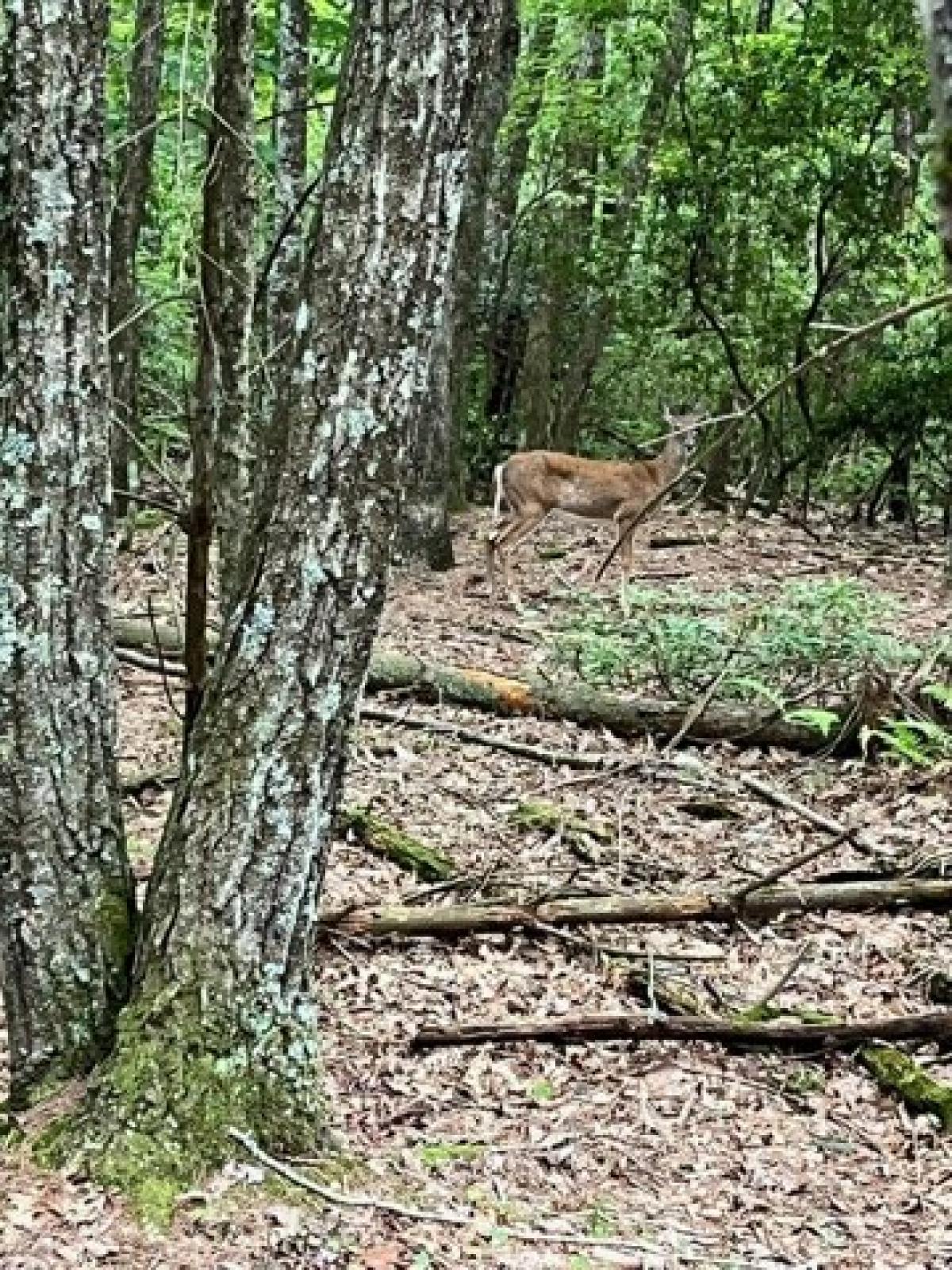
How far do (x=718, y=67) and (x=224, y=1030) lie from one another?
12.8 metres

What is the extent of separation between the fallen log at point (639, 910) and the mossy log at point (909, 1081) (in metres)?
1.01

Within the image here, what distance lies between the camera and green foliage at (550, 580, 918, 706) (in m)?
9.52

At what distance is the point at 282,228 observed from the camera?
452 cm

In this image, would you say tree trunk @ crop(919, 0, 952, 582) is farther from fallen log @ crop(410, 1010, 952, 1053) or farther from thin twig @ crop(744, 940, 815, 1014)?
thin twig @ crop(744, 940, 815, 1014)

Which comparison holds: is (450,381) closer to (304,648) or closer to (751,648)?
(751,648)

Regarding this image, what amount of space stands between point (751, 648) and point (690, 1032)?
4.51m

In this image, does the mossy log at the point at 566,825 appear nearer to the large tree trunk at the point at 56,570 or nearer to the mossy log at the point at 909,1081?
the mossy log at the point at 909,1081

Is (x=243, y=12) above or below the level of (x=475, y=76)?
above

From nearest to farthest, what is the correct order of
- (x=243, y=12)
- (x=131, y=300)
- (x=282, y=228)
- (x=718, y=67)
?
(x=282, y=228) → (x=243, y=12) → (x=131, y=300) → (x=718, y=67)

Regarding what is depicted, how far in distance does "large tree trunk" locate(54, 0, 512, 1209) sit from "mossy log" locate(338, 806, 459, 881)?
2536 mm

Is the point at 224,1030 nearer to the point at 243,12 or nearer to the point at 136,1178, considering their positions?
the point at 136,1178

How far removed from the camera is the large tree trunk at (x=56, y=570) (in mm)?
3896

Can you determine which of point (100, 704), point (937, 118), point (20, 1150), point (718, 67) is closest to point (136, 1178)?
point (20, 1150)

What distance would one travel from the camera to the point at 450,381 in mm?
14406
